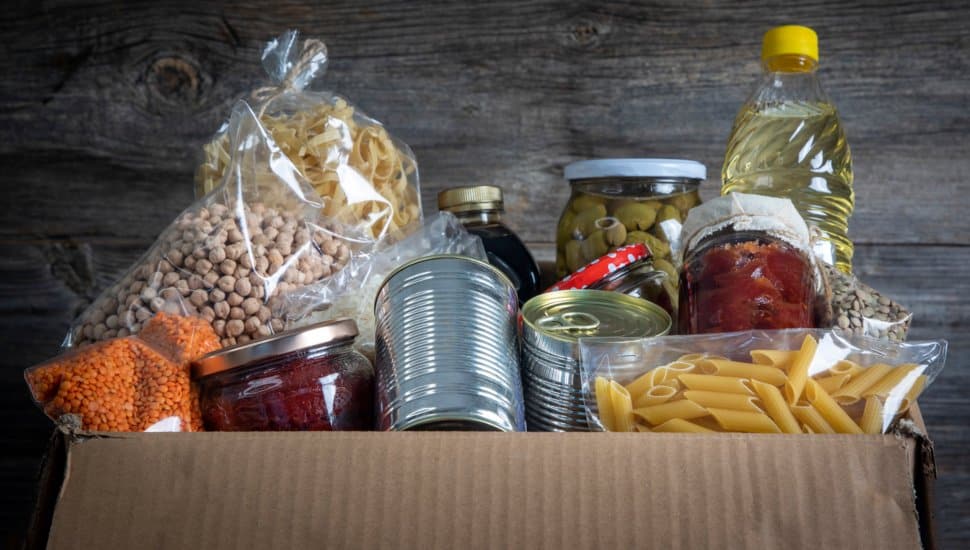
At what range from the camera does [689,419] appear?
2.36ft

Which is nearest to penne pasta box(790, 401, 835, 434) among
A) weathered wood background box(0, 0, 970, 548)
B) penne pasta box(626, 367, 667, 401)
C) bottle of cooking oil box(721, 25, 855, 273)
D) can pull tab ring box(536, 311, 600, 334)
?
penne pasta box(626, 367, 667, 401)

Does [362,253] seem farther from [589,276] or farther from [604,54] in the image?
[604,54]

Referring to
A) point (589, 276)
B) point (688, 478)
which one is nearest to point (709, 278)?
point (589, 276)

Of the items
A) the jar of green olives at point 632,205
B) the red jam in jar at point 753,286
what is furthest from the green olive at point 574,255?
the red jam in jar at point 753,286

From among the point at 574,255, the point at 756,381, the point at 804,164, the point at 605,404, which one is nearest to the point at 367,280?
the point at 574,255

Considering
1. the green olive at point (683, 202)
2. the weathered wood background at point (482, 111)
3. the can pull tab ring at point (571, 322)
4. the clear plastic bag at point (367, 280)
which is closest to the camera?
the can pull tab ring at point (571, 322)

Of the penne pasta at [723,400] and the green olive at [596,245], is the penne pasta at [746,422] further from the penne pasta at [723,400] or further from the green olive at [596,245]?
the green olive at [596,245]

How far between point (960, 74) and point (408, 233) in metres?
0.95

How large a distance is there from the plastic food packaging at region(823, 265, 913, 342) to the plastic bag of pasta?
0.50 meters

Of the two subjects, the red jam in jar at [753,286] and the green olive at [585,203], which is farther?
the green olive at [585,203]

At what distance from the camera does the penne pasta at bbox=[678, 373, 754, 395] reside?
72cm

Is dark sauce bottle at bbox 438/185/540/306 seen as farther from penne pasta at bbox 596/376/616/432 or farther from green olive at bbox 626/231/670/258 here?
penne pasta at bbox 596/376/616/432

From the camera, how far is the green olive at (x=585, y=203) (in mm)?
1057

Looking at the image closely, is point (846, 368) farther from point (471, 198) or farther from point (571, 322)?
point (471, 198)
